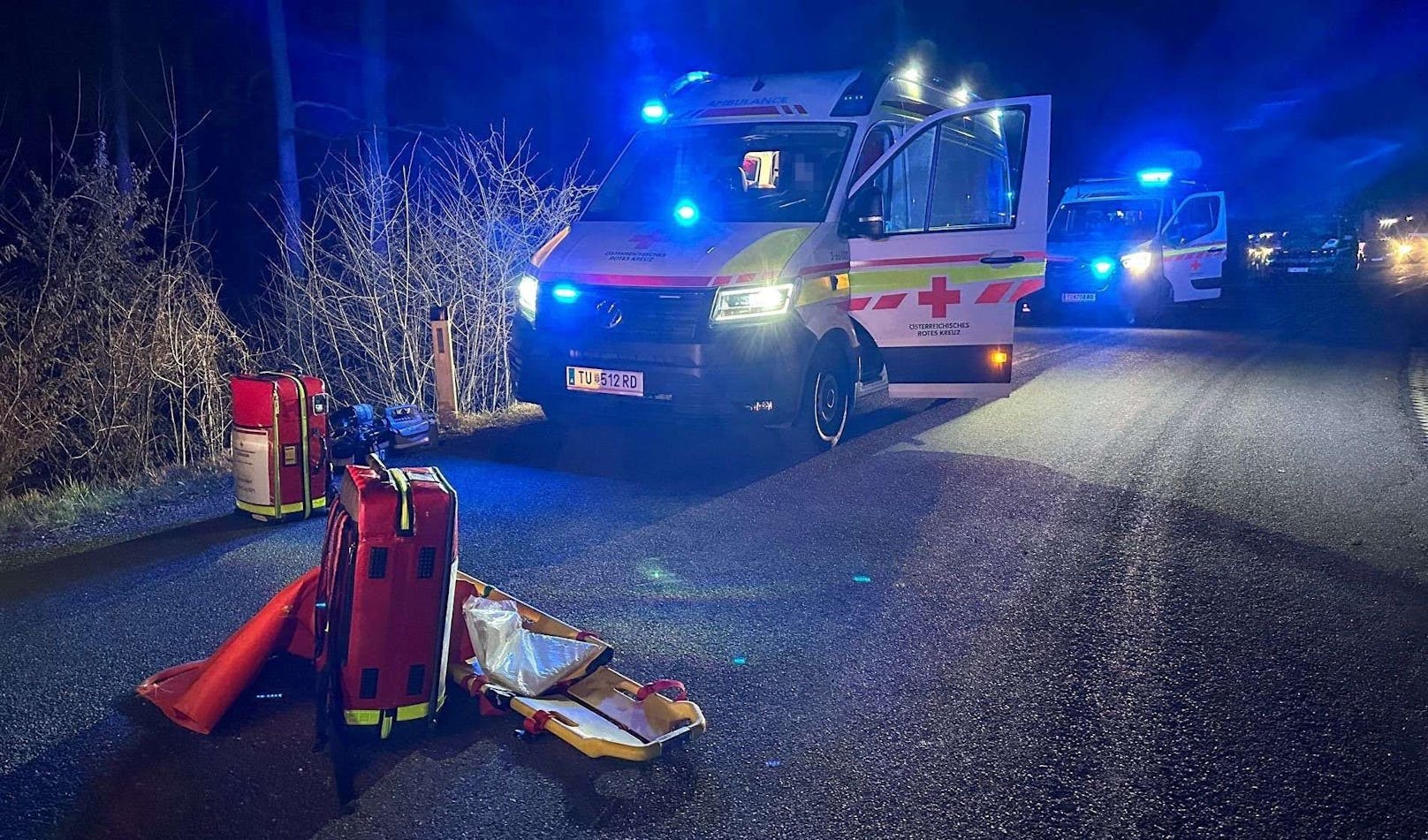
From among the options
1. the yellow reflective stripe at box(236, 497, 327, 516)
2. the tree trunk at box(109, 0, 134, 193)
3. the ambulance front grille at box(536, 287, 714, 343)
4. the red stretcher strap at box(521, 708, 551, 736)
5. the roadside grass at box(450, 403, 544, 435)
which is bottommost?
the red stretcher strap at box(521, 708, 551, 736)

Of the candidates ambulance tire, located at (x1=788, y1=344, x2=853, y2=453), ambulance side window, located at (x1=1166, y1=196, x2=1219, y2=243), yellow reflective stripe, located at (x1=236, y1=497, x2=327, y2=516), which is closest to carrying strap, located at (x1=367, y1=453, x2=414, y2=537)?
yellow reflective stripe, located at (x1=236, y1=497, x2=327, y2=516)

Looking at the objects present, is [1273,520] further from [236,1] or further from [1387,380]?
[236,1]

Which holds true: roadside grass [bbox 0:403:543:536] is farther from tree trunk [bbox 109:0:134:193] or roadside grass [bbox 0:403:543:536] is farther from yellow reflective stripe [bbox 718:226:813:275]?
tree trunk [bbox 109:0:134:193]

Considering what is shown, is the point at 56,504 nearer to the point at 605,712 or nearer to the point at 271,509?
the point at 271,509

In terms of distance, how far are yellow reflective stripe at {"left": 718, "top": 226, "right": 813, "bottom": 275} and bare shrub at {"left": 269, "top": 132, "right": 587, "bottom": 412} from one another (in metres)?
3.43

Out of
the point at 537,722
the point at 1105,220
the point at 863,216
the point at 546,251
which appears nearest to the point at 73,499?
the point at 546,251

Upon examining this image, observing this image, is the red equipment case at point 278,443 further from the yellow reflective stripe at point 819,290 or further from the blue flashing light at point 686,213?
the yellow reflective stripe at point 819,290

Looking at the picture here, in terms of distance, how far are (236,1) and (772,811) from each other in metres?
25.4

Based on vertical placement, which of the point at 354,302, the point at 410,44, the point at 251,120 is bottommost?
the point at 354,302

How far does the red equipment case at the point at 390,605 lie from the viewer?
3.41 metres

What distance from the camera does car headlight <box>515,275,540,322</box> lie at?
765cm

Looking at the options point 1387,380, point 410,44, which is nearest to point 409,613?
point 1387,380

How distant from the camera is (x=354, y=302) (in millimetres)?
9586

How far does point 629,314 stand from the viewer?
7.21 metres
